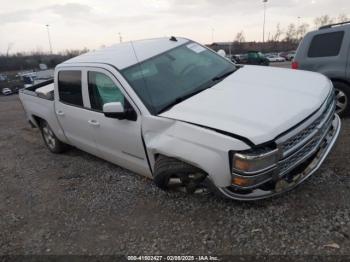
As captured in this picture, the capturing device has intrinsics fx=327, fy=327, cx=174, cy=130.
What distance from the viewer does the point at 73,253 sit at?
3.15 meters

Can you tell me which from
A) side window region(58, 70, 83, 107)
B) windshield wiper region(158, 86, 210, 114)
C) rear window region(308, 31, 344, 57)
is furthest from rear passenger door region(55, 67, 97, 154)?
rear window region(308, 31, 344, 57)

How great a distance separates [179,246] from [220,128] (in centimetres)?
116

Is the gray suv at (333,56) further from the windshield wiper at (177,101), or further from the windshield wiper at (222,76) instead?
the windshield wiper at (177,101)

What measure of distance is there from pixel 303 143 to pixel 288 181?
1.27ft

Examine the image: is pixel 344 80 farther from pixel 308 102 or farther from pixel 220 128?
pixel 220 128

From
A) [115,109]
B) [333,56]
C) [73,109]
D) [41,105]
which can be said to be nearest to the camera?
[115,109]

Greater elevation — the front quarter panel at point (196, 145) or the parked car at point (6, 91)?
the front quarter panel at point (196, 145)

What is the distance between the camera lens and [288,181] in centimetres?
311

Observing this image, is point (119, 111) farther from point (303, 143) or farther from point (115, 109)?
point (303, 143)

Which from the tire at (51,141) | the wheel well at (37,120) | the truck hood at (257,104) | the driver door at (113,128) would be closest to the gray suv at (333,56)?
the truck hood at (257,104)

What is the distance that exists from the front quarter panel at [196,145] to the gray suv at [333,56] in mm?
4227

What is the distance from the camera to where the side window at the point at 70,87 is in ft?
15.2

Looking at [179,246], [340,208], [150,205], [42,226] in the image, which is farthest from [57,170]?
[340,208]

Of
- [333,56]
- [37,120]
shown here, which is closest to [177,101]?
[37,120]
